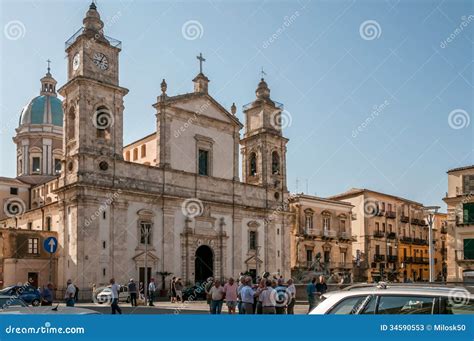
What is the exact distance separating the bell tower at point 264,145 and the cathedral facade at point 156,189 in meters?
0.08

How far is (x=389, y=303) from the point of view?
5.94 meters

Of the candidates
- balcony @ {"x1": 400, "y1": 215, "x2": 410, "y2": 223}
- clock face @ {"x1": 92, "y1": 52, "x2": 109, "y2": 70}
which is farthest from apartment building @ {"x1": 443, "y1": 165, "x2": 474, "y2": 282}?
clock face @ {"x1": 92, "y1": 52, "x2": 109, "y2": 70}

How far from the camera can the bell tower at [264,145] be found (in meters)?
44.7

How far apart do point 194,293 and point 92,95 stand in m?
13.1

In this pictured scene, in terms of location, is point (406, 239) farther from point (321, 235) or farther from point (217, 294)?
point (217, 294)

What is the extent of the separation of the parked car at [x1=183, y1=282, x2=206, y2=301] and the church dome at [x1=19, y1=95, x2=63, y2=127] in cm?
2736

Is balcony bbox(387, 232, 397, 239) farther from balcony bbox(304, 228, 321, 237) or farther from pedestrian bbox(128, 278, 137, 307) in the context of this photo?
pedestrian bbox(128, 278, 137, 307)

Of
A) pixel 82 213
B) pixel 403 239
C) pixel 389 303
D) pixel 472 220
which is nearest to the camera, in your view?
pixel 389 303

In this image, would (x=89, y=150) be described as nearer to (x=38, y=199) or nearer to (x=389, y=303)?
(x=38, y=199)

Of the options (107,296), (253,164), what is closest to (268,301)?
(107,296)

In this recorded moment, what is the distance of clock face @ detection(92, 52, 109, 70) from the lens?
35031 mm

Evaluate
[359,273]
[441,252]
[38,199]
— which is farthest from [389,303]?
[441,252]

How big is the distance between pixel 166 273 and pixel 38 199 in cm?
1518

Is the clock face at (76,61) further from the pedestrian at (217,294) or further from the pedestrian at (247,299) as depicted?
the pedestrian at (247,299)
